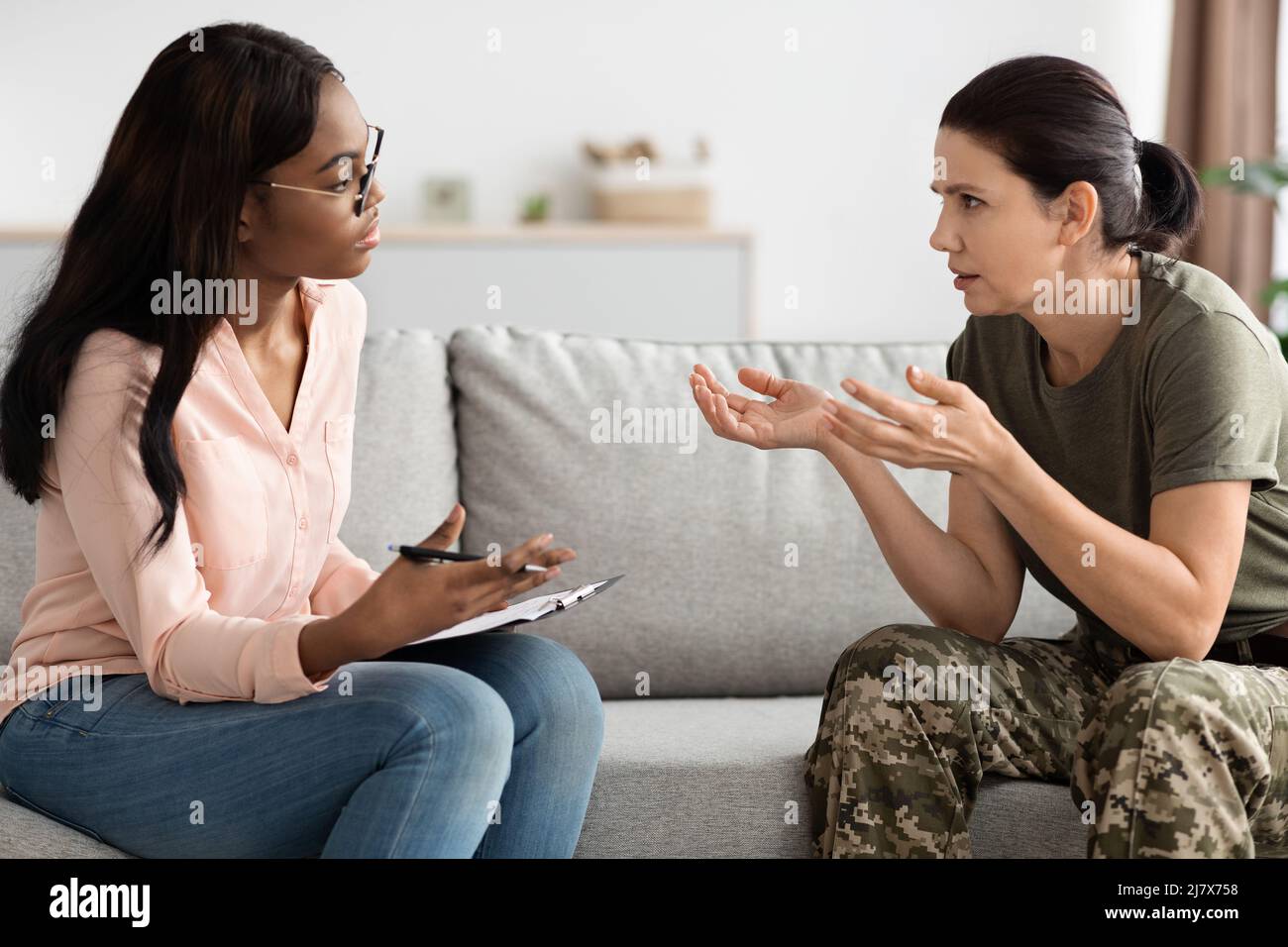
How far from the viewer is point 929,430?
118cm

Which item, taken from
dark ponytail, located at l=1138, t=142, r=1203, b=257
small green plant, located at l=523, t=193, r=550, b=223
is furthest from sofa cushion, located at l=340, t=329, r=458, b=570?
small green plant, located at l=523, t=193, r=550, b=223

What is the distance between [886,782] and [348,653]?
55 cm

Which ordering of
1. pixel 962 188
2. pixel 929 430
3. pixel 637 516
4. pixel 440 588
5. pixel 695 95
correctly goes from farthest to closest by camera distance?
1. pixel 695 95
2. pixel 637 516
3. pixel 962 188
4. pixel 929 430
5. pixel 440 588

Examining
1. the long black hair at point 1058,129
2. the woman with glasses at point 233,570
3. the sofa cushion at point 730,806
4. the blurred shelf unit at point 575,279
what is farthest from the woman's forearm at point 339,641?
the blurred shelf unit at point 575,279

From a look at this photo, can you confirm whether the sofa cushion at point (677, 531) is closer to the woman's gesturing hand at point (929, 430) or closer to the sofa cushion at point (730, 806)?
the sofa cushion at point (730, 806)

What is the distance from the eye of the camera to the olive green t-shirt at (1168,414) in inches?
49.7

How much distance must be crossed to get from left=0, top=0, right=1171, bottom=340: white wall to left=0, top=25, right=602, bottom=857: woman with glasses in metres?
2.99

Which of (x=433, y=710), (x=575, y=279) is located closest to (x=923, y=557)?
(x=433, y=710)

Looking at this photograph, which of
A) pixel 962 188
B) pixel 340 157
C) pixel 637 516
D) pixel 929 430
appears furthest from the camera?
pixel 637 516

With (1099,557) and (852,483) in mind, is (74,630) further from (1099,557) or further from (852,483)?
(1099,557)

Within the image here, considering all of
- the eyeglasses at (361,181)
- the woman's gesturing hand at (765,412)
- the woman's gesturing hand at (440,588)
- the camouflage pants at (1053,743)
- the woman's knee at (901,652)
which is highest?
the eyeglasses at (361,181)

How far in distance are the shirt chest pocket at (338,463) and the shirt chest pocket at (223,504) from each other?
12 centimetres

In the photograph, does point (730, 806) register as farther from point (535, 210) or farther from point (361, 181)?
point (535, 210)

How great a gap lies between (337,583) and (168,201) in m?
0.45
